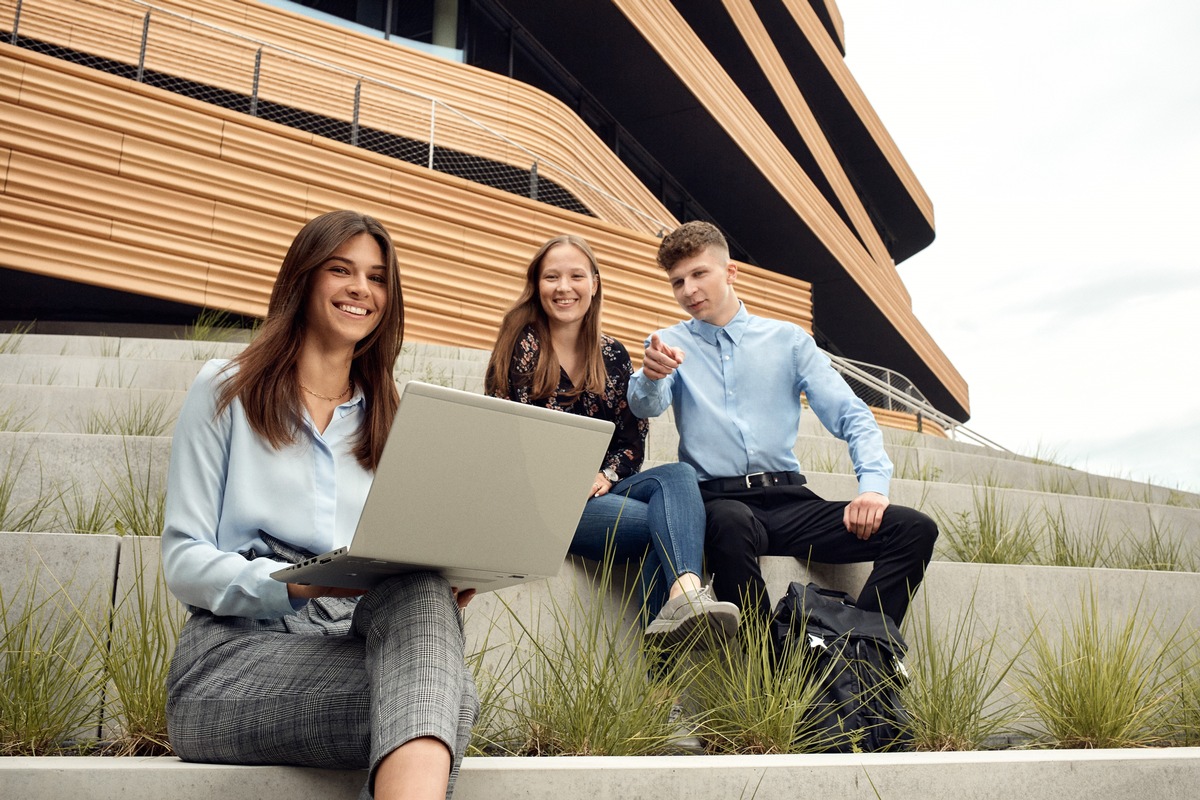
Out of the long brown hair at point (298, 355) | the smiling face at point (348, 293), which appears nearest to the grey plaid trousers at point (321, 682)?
the long brown hair at point (298, 355)

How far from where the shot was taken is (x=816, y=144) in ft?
61.3

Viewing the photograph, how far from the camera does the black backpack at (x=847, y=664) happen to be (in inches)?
92.2

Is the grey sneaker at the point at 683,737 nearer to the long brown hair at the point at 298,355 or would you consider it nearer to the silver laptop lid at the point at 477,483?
the silver laptop lid at the point at 477,483

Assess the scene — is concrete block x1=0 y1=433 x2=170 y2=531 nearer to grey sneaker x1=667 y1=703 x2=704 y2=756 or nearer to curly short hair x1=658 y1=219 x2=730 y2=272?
grey sneaker x1=667 y1=703 x2=704 y2=756

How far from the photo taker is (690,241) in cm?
340

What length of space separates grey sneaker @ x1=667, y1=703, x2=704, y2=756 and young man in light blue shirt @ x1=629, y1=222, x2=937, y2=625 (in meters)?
0.49

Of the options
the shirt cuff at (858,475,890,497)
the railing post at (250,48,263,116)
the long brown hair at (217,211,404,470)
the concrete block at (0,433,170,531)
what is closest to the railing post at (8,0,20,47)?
the railing post at (250,48,263,116)

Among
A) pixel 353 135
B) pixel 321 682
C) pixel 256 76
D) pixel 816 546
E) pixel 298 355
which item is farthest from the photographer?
pixel 353 135

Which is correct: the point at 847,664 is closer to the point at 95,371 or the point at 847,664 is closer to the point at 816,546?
the point at 816,546

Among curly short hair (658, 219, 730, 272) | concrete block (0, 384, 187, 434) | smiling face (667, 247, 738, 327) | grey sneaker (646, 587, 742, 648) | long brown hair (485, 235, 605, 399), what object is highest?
curly short hair (658, 219, 730, 272)

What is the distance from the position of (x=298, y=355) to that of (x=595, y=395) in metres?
1.41

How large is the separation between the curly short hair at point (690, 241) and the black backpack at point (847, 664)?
1302 millimetres

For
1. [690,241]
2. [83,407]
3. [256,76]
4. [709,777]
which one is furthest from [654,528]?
[256,76]

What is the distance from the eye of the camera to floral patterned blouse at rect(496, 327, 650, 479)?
3.34 m
